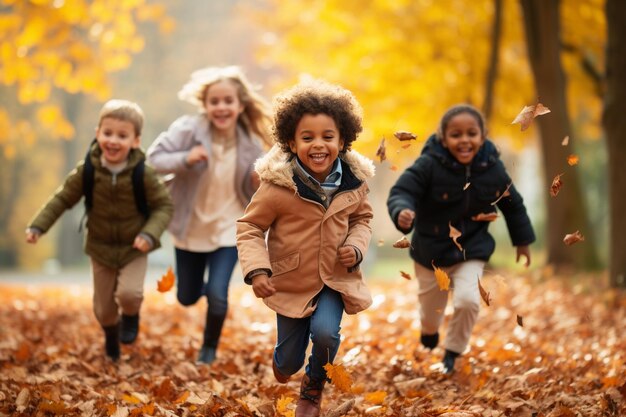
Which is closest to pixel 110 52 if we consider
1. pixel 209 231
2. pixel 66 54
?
pixel 66 54

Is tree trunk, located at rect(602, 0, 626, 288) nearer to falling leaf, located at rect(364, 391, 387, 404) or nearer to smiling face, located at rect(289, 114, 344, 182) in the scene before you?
falling leaf, located at rect(364, 391, 387, 404)

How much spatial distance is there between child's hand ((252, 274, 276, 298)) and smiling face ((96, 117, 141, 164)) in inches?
91.9

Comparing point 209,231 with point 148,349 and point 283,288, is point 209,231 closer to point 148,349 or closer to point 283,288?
point 148,349

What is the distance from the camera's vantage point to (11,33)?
12383 millimetres

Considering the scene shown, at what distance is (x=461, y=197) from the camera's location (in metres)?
5.72

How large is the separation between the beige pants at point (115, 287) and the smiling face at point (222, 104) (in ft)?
4.26

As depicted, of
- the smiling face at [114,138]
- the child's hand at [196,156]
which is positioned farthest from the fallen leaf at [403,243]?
the smiling face at [114,138]

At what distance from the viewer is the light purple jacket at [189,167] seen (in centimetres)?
662

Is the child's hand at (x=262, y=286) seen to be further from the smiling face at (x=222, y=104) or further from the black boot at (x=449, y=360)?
the smiling face at (x=222, y=104)

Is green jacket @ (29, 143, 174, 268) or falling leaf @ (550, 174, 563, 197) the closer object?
falling leaf @ (550, 174, 563, 197)

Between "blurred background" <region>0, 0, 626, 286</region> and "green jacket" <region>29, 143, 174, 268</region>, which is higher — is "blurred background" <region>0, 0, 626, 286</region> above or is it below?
above

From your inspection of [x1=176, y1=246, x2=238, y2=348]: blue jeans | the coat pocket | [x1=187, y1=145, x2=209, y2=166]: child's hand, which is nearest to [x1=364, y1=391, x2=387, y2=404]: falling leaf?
the coat pocket

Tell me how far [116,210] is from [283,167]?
2225 millimetres

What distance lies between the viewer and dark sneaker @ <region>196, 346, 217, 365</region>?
6371 millimetres
